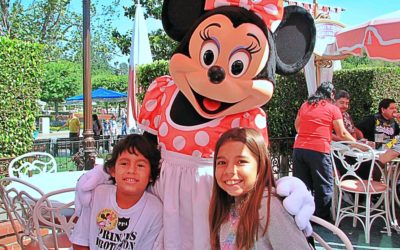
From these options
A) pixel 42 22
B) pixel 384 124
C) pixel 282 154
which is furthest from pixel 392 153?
pixel 42 22

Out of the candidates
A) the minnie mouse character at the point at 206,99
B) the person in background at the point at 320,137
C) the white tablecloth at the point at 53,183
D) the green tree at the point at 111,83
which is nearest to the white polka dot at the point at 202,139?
the minnie mouse character at the point at 206,99

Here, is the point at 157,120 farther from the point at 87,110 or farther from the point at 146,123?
the point at 87,110

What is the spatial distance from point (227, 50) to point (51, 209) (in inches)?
40.6

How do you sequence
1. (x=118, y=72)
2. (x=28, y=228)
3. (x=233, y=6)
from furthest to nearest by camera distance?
(x=118, y=72), (x=28, y=228), (x=233, y=6)

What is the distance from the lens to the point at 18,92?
4996mm

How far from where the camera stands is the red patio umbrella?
10.9 ft

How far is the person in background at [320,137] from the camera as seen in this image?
3875mm

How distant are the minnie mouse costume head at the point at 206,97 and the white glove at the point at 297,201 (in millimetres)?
391

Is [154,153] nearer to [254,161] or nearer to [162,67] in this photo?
[254,161]

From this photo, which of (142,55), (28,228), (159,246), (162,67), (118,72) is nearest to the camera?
(159,246)

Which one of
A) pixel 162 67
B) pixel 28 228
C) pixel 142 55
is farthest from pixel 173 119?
pixel 162 67

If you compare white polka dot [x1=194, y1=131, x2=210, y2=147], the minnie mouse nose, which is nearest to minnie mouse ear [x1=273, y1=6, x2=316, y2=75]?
the minnie mouse nose

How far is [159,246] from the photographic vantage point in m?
1.59

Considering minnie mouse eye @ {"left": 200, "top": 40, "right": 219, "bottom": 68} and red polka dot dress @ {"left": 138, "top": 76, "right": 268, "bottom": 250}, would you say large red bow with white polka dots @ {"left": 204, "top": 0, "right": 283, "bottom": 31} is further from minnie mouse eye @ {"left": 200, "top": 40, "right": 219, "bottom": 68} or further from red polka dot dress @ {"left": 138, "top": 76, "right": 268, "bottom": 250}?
red polka dot dress @ {"left": 138, "top": 76, "right": 268, "bottom": 250}
